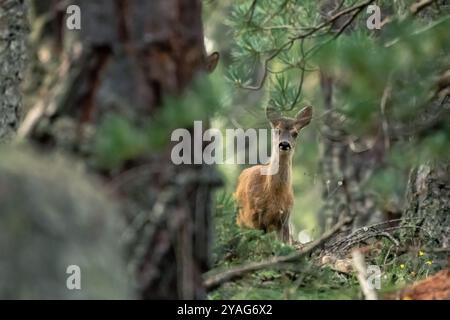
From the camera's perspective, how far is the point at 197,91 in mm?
4906

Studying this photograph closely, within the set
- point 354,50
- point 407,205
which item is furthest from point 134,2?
point 407,205

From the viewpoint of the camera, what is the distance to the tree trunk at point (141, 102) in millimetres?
5113

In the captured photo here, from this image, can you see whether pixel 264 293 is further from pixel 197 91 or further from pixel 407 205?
pixel 407 205

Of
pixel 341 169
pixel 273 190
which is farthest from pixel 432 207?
pixel 341 169

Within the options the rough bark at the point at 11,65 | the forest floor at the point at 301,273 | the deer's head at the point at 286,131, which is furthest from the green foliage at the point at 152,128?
the deer's head at the point at 286,131

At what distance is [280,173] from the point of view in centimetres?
1335

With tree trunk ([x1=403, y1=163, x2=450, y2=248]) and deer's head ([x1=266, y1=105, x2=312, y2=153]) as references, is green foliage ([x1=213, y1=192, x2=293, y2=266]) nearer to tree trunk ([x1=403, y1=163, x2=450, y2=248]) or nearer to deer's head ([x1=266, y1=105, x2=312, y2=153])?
tree trunk ([x1=403, y1=163, x2=450, y2=248])

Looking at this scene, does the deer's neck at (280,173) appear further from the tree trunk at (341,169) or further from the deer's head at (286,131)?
the tree trunk at (341,169)

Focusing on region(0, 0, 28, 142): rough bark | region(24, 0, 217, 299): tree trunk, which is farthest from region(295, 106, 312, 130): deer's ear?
region(24, 0, 217, 299): tree trunk

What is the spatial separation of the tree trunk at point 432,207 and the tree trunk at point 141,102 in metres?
3.73

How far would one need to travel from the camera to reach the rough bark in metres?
7.21

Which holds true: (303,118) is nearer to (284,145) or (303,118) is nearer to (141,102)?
(284,145)

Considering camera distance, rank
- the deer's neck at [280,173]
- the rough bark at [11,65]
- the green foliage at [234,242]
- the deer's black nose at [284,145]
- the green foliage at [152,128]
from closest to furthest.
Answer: the green foliage at [152,128] → the rough bark at [11,65] → the green foliage at [234,242] → the deer's black nose at [284,145] → the deer's neck at [280,173]

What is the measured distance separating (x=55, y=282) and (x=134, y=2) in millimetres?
1434
